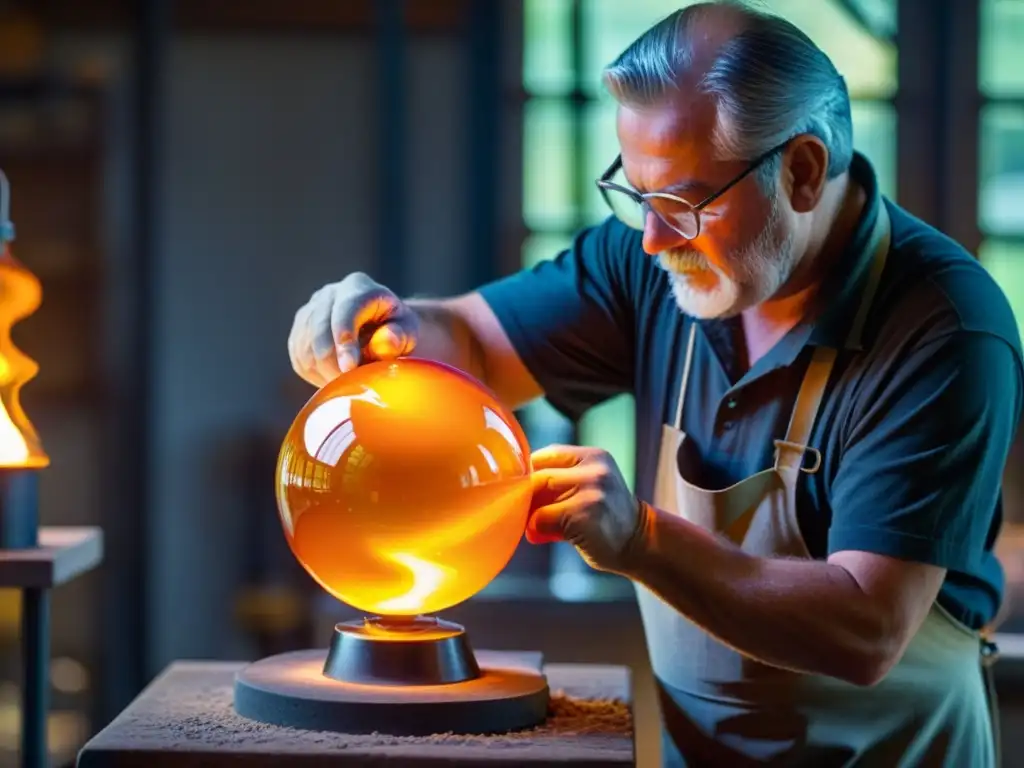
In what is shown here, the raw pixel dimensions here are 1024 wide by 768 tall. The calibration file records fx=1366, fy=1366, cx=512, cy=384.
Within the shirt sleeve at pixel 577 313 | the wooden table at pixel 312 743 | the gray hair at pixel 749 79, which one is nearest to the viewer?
the wooden table at pixel 312 743

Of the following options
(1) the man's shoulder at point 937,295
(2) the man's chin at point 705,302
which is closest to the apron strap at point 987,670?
(1) the man's shoulder at point 937,295

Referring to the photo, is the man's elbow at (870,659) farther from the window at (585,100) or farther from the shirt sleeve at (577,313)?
the window at (585,100)

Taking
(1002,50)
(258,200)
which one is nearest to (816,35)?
(1002,50)

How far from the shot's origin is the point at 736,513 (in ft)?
5.49

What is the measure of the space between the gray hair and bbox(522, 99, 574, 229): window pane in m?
2.63

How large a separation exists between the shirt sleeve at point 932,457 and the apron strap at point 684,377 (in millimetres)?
293

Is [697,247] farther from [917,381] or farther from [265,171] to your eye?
[265,171]

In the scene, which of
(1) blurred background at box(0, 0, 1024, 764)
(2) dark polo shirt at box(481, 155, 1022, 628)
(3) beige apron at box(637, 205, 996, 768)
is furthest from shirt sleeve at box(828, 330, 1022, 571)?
(1) blurred background at box(0, 0, 1024, 764)

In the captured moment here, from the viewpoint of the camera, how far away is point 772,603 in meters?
1.44

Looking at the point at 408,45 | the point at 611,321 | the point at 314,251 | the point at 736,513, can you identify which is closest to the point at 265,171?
the point at 314,251

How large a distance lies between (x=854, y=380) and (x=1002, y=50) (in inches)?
122

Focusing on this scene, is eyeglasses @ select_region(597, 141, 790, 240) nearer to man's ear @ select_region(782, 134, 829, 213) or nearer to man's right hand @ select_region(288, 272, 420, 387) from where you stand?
man's ear @ select_region(782, 134, 829, 213)

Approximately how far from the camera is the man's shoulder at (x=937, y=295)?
5.02 feet

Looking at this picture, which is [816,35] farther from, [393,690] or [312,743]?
[312,743]
